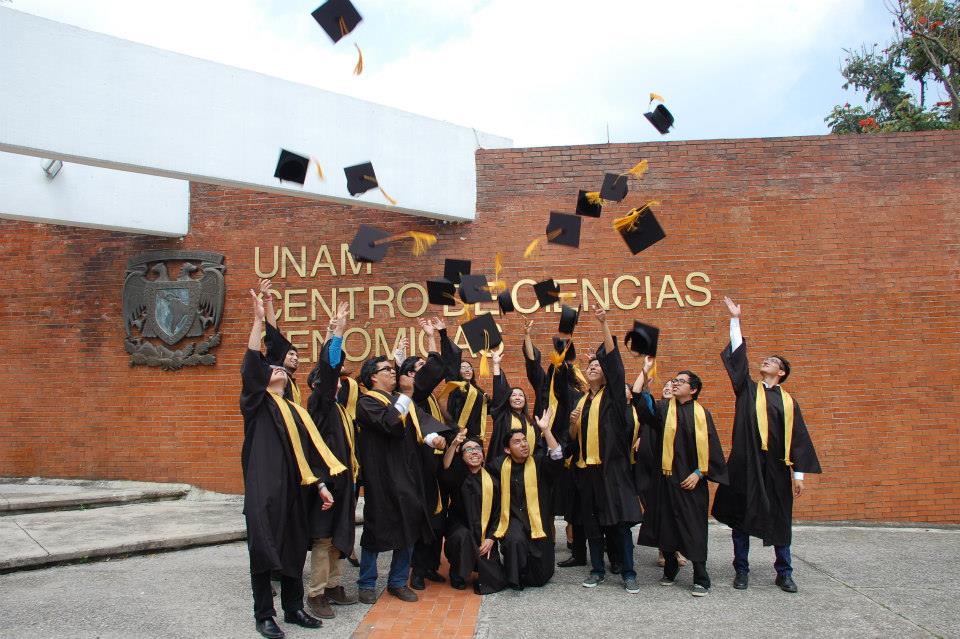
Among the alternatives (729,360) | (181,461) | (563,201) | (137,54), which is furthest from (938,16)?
(181,461)

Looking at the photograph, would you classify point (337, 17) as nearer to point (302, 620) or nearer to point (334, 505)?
point (334, 505)

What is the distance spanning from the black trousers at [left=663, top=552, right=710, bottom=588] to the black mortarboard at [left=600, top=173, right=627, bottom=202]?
3967 millimetres

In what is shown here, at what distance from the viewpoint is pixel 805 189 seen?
9.26 m

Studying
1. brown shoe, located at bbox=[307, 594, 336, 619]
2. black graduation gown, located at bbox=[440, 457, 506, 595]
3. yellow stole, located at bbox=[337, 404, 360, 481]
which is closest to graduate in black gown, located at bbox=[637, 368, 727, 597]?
black graduation gown, located at bbox=[440, 457, 506, 595]

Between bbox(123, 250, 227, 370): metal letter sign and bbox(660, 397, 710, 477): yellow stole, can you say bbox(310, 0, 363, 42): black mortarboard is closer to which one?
bbox(660, 397, 710, 477): yellow stole

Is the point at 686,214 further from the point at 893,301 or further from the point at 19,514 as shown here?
the point at 19,514

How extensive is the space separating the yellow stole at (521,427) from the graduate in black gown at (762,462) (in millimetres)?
1558

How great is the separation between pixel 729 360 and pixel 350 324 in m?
4.74

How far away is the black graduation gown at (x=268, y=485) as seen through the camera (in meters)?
4.87

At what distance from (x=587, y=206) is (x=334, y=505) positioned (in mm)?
4454

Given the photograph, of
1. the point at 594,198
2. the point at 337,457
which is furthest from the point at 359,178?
the point at 337,457

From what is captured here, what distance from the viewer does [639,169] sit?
930cm

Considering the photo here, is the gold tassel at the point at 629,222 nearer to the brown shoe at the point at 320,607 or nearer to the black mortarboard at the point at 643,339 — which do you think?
the black mortarboard at the point at 643,339

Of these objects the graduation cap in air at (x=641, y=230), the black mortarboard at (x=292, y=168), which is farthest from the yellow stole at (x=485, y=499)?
the black mortarboard at (x=292, y=168)
